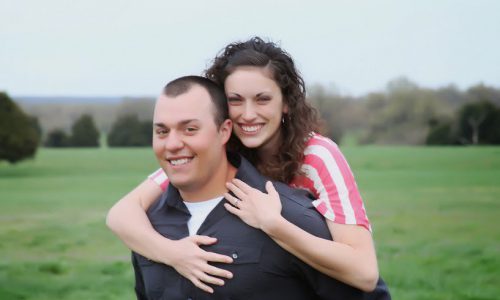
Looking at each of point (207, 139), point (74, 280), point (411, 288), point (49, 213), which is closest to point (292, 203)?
point (207, 139)

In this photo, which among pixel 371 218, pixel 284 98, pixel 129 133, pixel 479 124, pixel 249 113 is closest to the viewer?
pixel 249 113

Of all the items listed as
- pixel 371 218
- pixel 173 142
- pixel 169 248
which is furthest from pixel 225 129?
pixel 371 218

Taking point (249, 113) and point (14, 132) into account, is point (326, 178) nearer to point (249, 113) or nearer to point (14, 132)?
point (249, 113)

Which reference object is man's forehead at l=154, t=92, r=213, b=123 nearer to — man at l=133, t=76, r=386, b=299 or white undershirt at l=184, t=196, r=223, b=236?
man at l=133, t=76, r=386, b=299

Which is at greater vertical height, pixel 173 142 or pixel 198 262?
pixel 173 142

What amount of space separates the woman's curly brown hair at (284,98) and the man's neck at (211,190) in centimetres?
52

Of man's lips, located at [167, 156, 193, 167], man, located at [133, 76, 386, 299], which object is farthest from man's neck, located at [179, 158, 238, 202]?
man's lips, located at [167, 156, 193, 167]

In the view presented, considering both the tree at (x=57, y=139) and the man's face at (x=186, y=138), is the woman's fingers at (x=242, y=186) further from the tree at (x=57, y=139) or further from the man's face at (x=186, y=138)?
the tree at (x=57, y=139)

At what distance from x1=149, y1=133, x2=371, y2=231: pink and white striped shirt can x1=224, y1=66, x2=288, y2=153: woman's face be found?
233 mm

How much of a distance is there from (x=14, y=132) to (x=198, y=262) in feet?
60.7

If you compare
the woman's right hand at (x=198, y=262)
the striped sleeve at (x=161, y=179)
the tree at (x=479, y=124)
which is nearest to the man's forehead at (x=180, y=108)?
the woman's right hand at (x=198, y=262)

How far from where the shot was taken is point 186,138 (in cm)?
273

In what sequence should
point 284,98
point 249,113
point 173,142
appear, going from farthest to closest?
point 284,98 < point 249,113 < point 173,142

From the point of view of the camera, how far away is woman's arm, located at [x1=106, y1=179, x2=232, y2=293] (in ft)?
8.98
